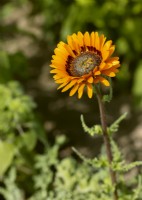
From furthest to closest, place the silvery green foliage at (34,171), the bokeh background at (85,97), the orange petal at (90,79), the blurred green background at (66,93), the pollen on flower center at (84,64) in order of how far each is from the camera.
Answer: the bokeh background at (85,97) → the blurred green background at (66,93) → the silvery green foliage at (34,171) → the pollen on flower center at (84,64) → the orange petal at (90,79)

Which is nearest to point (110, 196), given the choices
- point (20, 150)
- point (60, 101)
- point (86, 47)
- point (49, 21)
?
point (20, 150)

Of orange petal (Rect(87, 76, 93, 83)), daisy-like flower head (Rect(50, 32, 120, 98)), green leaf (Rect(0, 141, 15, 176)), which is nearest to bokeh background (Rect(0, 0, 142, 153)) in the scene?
green leaf (Rect(0, 141, 15, 176))

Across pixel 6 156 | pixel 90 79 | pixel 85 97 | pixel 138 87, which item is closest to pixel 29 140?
pixel 6 156

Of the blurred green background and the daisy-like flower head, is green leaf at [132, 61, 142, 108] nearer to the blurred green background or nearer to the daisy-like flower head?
the blurred green background

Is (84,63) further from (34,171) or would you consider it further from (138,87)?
(138,87)

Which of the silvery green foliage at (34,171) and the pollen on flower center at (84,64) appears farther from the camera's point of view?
the silvery green foliage at (34,171)

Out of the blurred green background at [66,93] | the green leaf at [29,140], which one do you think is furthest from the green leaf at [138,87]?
the green leaf at [29,140]

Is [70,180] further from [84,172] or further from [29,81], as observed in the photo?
[29,81]

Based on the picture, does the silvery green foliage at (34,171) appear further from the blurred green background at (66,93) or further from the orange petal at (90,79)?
the orange petal at (90,79)
